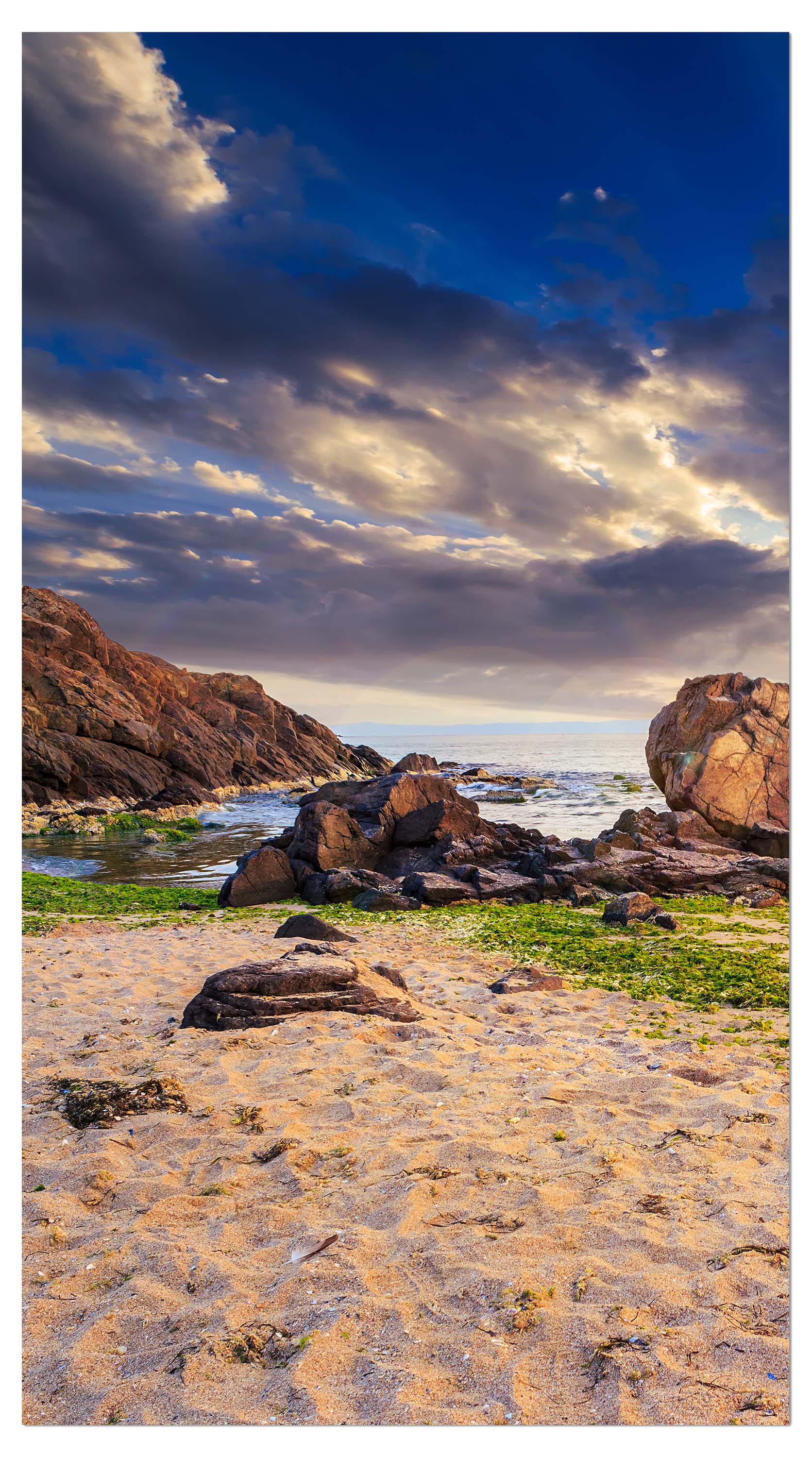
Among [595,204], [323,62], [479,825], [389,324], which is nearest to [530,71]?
[595,204]

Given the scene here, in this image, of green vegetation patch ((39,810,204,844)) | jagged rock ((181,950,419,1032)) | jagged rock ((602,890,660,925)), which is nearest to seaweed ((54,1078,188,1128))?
jagged rock ((181,950,419,1032))

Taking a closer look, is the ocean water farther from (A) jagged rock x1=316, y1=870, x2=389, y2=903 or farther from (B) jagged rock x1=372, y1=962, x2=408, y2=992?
(B) jagged rock x1=372, y1=962, x2=408, y2=992

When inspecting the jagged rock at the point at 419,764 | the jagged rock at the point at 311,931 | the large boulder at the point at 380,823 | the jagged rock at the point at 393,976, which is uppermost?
the jagged rock at the point at 419,764

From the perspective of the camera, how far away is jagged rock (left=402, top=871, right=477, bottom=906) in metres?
15.3

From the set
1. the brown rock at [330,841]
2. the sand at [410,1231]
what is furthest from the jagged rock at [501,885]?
the sand at [410,1231]

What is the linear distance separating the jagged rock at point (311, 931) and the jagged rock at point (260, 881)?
17.9 feet

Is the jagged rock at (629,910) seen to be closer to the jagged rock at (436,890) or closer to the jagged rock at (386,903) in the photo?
the jagged rock at (436,890)

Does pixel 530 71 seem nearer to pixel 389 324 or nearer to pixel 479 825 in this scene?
pixel 389 324

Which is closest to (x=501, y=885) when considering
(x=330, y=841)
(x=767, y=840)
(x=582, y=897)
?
(x=582, y=897)

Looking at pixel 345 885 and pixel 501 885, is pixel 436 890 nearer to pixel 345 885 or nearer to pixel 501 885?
pixel 501 885

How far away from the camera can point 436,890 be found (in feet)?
50.4

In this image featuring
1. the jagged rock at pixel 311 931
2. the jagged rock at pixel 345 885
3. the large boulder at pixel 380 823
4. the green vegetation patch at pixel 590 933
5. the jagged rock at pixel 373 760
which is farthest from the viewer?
the jagged rock at pixel 373 760

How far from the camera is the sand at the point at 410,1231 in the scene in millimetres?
2459

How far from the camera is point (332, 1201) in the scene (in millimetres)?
3883
